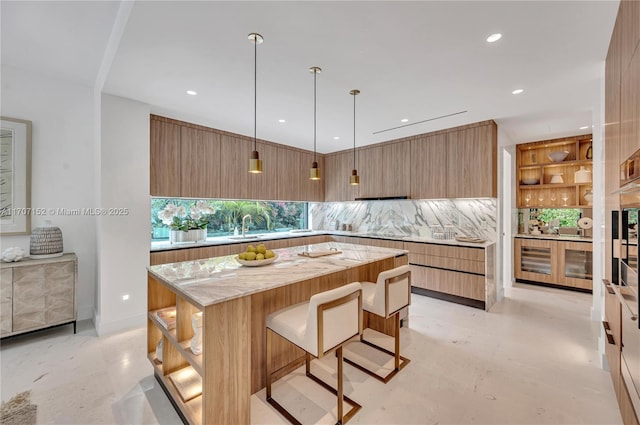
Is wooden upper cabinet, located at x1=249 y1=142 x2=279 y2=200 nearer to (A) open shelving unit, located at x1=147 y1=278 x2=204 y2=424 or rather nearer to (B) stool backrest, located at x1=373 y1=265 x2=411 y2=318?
(A) open shelving unit, located at x1=147 y1=278 x2=204 y2=424

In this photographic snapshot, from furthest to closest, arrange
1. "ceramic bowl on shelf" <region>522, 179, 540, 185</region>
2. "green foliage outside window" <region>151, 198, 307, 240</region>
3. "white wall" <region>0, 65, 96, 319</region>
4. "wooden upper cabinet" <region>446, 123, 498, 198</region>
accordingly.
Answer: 1. "ceramic bowl on shelf" <region>522, 179, 540, 185</region>
2. "green foliage outside window" <region>151, 198, 307, 240</region>
3. "wooden upper cabinet" <region>446, 123, 498, 198</region>
4. "white wall" <region>0, 65, 96, 319</region>

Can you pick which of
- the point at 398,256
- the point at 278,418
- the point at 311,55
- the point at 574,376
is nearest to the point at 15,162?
the point at 311,55

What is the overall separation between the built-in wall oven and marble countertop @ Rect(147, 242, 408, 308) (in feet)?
4.98

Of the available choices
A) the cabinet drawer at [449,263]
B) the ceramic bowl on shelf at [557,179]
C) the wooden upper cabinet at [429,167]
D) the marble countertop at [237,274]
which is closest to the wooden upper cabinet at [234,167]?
the marble countertop at [237,274]

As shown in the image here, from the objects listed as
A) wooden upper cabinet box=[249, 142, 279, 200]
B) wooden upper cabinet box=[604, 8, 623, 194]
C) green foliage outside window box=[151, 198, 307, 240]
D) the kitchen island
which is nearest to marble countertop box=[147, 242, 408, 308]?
the kitchen island

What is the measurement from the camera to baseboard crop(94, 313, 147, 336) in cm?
288

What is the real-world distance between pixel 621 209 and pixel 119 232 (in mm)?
4317

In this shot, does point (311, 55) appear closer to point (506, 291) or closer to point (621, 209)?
point (621, 209)

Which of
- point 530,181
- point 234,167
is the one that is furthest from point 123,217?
point 530,181

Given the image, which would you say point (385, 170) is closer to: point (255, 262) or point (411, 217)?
point (411, 217)

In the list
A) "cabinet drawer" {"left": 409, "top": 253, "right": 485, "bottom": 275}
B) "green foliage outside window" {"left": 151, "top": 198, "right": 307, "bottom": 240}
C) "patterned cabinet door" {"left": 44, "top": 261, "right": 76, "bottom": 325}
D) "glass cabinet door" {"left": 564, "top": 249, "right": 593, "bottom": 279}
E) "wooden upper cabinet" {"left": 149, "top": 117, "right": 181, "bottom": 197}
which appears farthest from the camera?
"glass cabinet door" {"left": 564, "top": 249, "right": 593, "bottom": 279}

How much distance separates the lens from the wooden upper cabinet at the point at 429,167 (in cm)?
423

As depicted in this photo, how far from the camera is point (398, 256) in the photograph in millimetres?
2922

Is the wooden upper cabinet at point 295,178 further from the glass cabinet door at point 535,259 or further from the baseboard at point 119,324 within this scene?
the glass cabinet door at point 535,259
